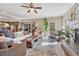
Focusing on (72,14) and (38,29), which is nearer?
(72,14)

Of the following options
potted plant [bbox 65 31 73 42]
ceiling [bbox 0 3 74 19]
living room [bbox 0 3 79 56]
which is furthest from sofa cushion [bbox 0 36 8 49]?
potted plant [bbox 65 31 73 42]

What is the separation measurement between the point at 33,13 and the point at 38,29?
273mm

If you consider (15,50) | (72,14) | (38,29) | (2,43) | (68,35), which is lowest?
(15,50)

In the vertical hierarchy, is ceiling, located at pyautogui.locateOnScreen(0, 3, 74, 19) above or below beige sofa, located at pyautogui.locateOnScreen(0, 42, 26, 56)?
above

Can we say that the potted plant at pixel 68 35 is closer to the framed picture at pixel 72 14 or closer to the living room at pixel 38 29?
the living room at pixel 38 29

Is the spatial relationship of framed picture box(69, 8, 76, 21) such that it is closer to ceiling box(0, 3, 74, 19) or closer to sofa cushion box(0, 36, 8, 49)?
ceiling box(0, 3, 74, 19)

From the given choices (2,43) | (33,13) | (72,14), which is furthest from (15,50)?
(72,14)

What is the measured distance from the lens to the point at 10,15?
236cm

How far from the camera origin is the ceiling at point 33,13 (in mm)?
2361

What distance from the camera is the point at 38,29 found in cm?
243

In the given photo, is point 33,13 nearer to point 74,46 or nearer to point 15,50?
point 15,50

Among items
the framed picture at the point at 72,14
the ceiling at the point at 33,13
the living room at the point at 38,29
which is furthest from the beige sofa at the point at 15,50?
the framed picture at the point at 72,14

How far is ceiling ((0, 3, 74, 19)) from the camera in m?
2.36

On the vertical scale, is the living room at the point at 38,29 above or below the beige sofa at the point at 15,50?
above
